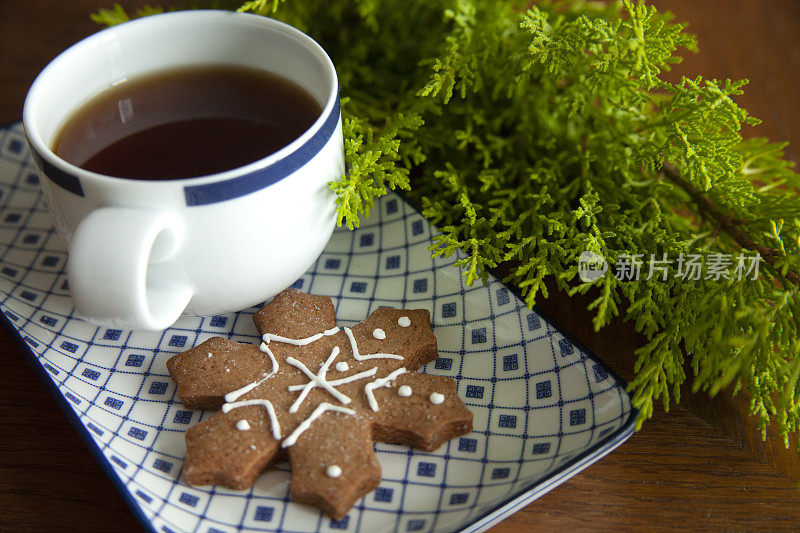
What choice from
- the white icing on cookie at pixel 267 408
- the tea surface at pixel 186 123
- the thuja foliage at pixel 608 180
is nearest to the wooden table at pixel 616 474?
the thuja foliage at pixel 608 180

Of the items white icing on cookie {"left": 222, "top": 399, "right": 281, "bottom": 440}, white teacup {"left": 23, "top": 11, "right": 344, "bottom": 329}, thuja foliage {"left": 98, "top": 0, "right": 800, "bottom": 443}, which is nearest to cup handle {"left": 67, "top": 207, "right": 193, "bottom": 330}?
white teacup {"left": 23, "top": 11, "right": 344, "bottom": 329}

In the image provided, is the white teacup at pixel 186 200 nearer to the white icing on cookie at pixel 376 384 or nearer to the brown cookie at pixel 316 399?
the brown cookie at pixel 316 399

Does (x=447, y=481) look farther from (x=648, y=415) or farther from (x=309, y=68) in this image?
(x=309, y=68)

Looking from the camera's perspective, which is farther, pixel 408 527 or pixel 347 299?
pixel 347 299

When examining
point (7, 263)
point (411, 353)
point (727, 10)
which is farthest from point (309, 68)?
point (727, 10)

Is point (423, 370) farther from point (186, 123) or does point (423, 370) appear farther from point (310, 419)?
point (186, 123)

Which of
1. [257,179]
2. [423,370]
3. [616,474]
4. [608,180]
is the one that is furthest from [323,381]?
[608,180]

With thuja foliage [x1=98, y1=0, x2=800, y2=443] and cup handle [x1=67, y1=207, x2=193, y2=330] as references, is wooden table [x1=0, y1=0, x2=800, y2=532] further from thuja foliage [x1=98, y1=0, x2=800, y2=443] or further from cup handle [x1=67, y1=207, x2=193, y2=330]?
cup handle [x1=67, y1=207, x2=193, y2=330]
